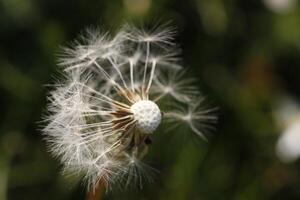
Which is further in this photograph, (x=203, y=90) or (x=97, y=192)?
(x=203, y=90)

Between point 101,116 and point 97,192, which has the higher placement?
point 101,116

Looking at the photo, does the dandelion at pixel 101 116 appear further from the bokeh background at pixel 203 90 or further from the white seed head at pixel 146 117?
the bokeh background at pixel 203 90

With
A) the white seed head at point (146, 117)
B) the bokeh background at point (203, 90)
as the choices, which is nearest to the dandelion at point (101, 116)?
the white seed head at point (146, 117)

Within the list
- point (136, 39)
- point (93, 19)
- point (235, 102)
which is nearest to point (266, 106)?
point (235, 102)

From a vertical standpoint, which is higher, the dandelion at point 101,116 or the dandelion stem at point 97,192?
the dandelion at point 101,116

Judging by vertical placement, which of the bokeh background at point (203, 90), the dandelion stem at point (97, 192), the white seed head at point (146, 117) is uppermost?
the bokeh background at point (203, 90)

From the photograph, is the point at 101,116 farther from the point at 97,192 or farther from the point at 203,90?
the point at 203,90

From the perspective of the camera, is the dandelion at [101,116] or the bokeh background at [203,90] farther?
the bokeh background at [203,90]

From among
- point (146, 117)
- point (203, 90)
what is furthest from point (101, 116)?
point (203, 90)
